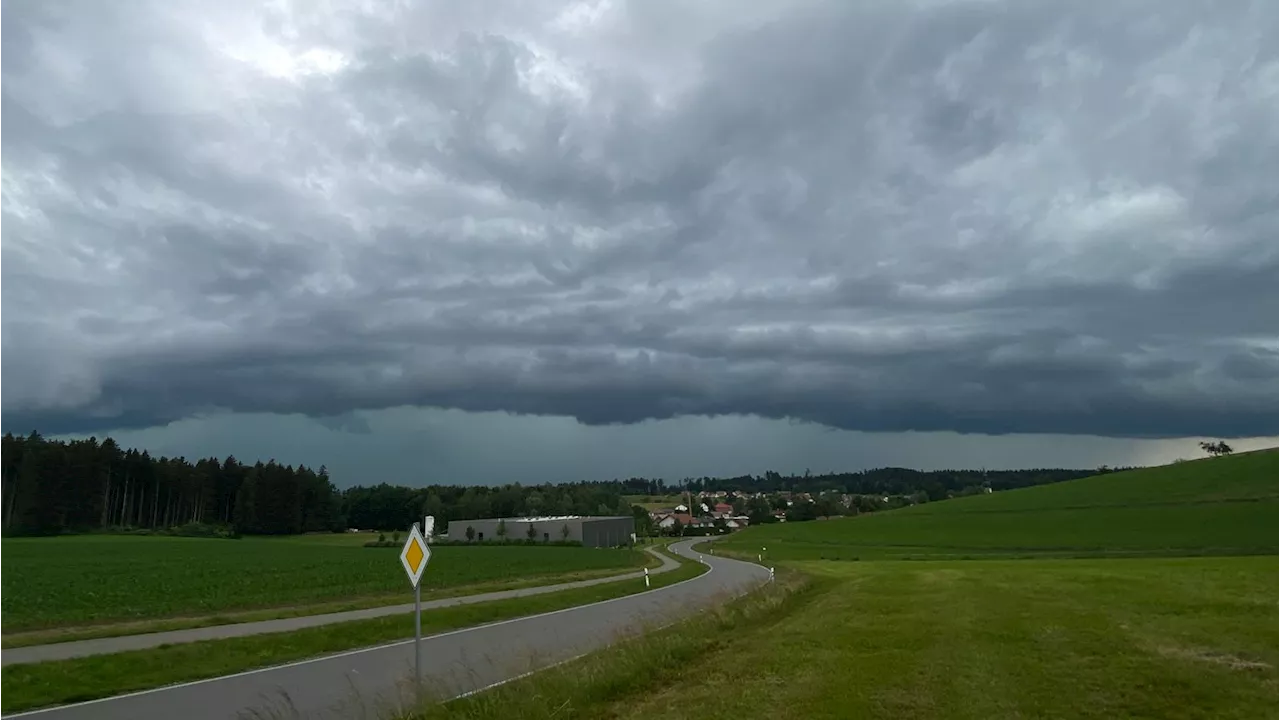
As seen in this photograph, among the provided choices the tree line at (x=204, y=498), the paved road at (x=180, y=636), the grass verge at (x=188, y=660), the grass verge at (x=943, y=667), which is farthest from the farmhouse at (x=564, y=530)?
the grass verge at (x=943, y=667)

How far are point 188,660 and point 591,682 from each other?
10.7m

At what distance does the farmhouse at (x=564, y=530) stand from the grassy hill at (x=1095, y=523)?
22.2 meters

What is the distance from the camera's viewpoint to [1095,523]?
289ft

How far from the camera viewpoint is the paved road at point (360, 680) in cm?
1273

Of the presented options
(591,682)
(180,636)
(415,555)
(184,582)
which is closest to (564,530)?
(184,582)

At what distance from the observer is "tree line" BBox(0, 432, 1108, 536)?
119750 mm

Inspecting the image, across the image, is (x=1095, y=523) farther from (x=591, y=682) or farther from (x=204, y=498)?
(x=204, y=498)

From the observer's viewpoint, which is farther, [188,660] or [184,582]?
[184,582]

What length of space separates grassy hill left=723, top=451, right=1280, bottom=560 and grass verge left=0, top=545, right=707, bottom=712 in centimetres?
5424

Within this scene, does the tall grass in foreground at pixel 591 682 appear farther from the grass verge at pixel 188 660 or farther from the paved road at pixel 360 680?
the grass verge at pixel 188 660

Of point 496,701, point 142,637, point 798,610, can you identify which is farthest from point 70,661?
point 798,610

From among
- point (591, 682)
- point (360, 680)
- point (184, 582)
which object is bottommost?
point (360, 680)

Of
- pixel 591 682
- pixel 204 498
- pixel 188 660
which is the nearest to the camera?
pixel 591 682

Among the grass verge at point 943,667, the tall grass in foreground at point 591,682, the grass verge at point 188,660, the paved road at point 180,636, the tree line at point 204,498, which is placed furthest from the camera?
the tree line at point 204,498
